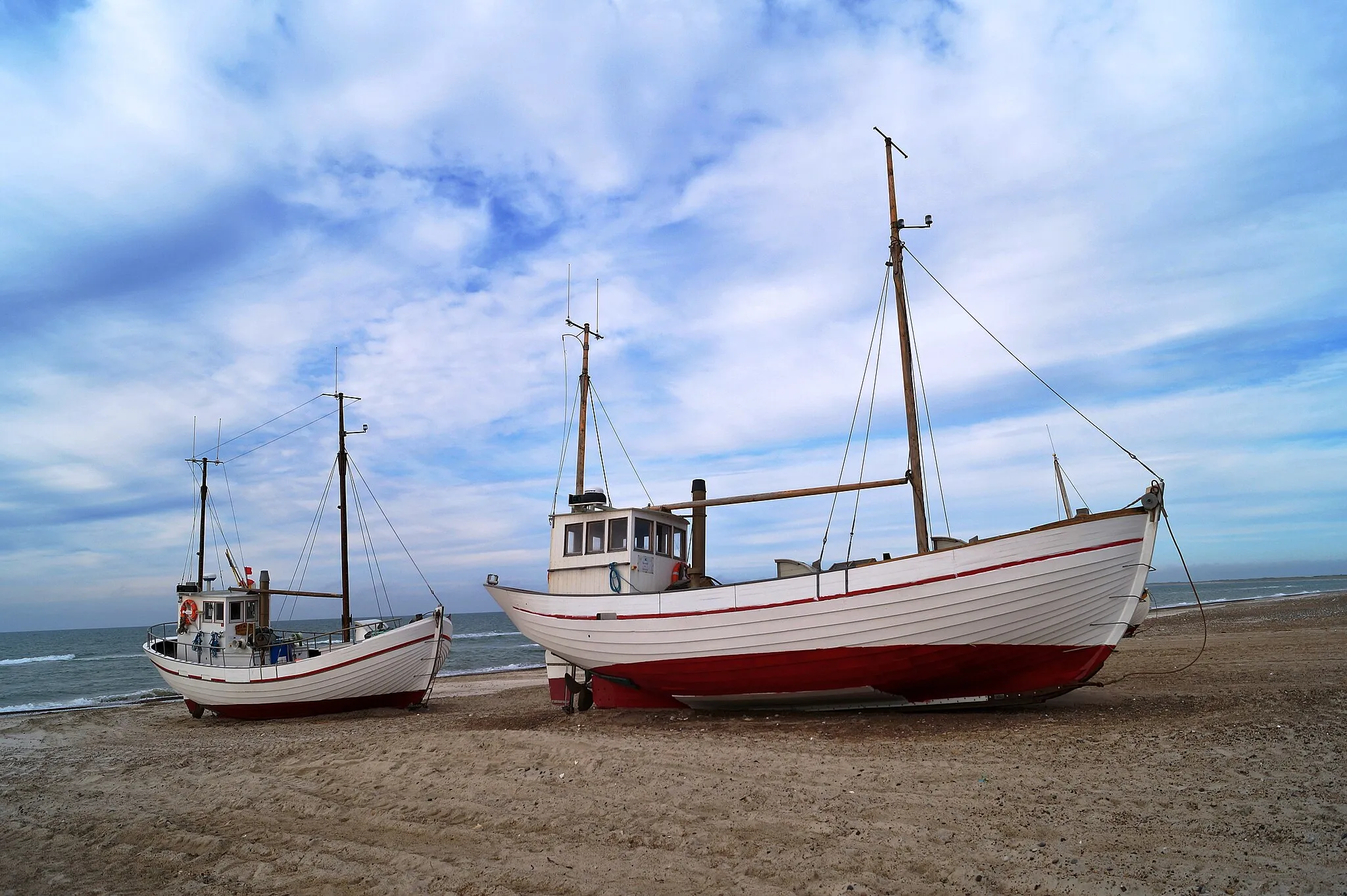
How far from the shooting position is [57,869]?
6555mm

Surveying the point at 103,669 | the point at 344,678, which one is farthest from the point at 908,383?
the point at 103,669

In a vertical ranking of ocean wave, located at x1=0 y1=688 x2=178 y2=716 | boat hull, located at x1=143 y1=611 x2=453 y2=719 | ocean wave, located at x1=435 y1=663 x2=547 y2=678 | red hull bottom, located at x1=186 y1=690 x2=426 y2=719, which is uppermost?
boat hull, located at x1=143 y1=611 x2=453 y2=719

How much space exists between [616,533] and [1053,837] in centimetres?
1013

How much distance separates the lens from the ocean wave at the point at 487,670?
34.6 m

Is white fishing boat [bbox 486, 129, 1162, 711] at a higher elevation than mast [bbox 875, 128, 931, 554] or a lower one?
lower

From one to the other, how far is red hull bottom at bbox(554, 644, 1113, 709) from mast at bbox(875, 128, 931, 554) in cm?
168

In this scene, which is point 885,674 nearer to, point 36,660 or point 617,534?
point 617,534

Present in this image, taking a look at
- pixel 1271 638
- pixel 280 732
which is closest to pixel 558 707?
pixel 280 732

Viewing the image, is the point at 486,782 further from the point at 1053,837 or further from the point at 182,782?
the point at 1053,837

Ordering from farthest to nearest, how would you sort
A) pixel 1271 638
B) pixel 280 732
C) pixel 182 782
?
1. pixel 1271 638
2. pixel 280 732
3. pixel 182 782

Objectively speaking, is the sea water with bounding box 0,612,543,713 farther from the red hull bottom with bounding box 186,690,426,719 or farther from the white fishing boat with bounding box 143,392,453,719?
the red hull bottom with bounding box 186,690,426,719

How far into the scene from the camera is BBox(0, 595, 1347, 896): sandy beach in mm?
5023

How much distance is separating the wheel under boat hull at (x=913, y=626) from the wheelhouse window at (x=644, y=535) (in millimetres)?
1532

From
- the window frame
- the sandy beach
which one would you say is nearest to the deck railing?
the sandy beach
